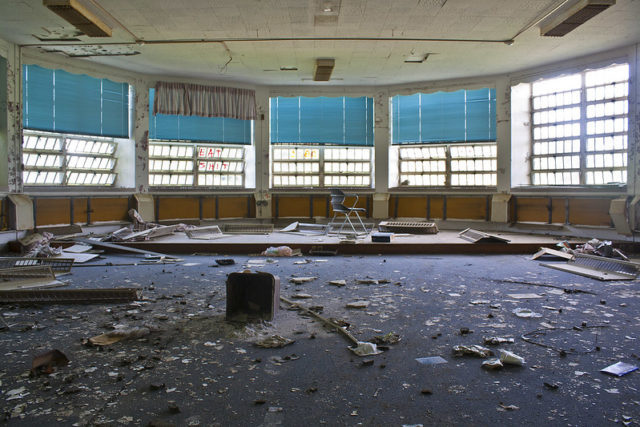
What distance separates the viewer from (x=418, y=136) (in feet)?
35.4

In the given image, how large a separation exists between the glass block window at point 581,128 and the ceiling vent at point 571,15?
2509 millimetres

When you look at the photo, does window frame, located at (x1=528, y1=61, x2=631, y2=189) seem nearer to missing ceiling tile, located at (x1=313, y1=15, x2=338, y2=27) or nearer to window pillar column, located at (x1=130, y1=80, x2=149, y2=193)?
missing ceiling tile, located at (x1=313, y1=15, x2=338, y2=27)

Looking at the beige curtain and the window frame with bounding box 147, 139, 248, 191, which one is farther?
the window frame with bounding box 147, 139, 248, 191

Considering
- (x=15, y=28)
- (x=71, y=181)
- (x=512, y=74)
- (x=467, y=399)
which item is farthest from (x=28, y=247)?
(x=512, y=74)

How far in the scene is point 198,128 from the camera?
10570 millimetres

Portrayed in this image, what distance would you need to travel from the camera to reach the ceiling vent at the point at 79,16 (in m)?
5.50

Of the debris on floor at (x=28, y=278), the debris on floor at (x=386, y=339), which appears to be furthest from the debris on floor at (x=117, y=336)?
the debris on floor at (x=28, y=278)

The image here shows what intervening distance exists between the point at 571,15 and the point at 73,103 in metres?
8.78

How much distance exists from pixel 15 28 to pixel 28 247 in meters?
3.48

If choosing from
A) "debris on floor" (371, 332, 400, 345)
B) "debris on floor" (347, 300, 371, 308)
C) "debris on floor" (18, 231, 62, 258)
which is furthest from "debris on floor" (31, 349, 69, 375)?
"debris on floor" (18, 231, 62, 258)

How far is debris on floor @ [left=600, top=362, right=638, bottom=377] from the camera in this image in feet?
7.53

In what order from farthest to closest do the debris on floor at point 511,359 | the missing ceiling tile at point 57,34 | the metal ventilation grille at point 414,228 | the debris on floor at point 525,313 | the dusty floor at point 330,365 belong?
the metal ventilation grille at point 414,228 < the missing ceiling tile at point 57,34 < the debris on floor at point 525,313 < the debris on floor at point 511,359 < the dusty floor at point 330,365

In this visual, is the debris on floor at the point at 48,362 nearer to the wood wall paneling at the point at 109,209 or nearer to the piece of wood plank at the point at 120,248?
the piece of wood plank at the point at 120,248

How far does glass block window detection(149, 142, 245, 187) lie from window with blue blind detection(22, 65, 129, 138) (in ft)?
3.24
